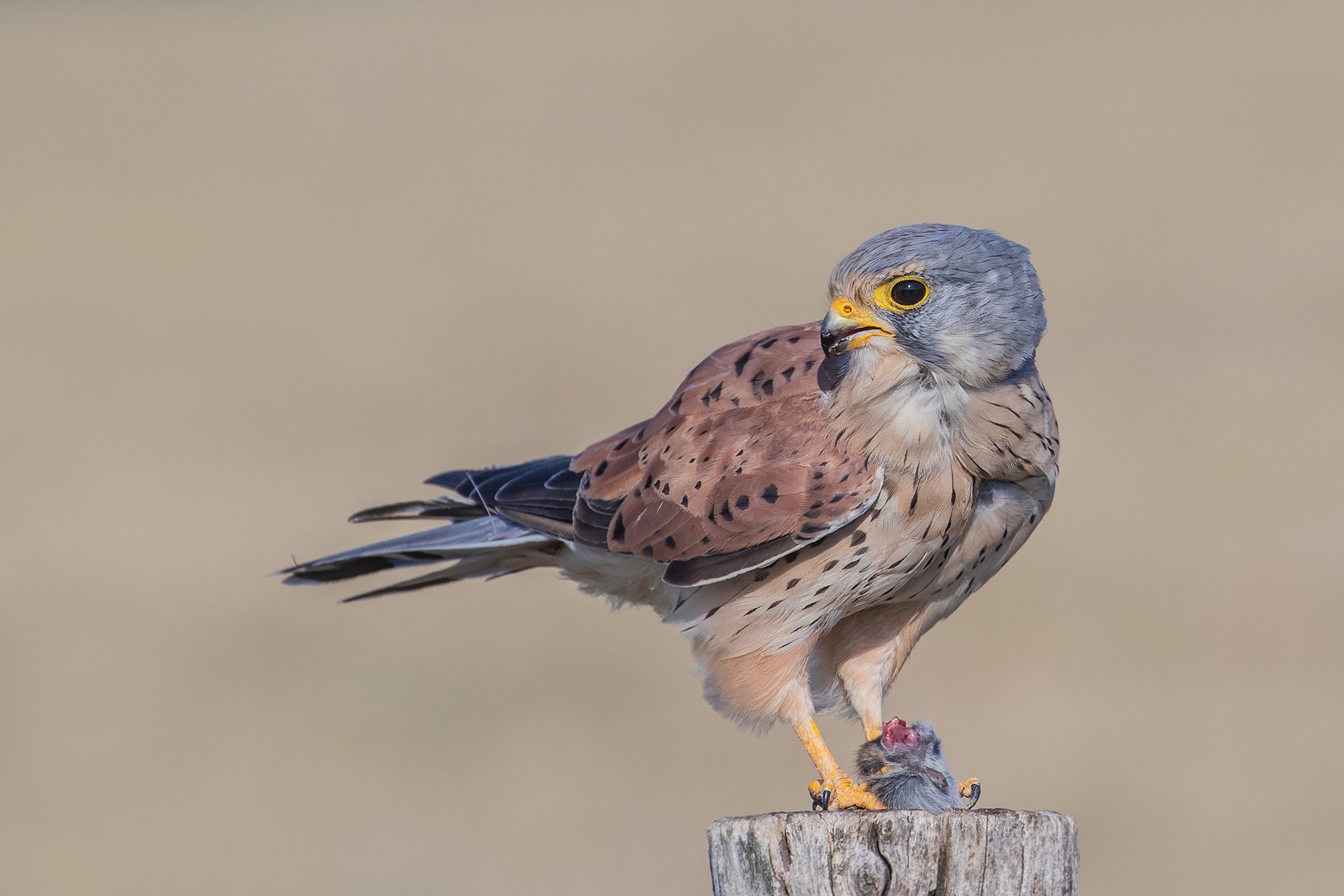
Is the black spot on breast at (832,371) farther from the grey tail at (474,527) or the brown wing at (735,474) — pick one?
the grey tail at (474,527)

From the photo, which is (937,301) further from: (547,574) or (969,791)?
(547,574)

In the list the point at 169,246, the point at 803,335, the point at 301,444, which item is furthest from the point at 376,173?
the point at 803,335

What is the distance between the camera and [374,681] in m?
9.55

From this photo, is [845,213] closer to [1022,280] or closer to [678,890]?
[678,890]

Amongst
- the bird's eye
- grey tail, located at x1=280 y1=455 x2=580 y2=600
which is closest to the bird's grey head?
the bird's eye

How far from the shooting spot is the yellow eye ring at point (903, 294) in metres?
3.51

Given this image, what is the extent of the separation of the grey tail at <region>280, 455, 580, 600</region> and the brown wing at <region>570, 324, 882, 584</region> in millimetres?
174

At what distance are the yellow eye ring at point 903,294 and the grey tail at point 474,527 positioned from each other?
4.39ft

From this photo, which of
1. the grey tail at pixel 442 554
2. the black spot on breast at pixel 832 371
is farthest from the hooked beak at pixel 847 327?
the grey tail at pixel 442 554

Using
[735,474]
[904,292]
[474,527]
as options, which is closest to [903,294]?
[904,292]

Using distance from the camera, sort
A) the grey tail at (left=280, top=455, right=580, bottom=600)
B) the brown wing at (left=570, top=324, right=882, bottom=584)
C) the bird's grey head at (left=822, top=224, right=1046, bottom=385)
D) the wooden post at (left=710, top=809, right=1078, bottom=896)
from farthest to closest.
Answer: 1. the grey tail at (left=280, top=455, right=580, bottom=600)
2. the brown wing at (left=570, top=324, right=882, bottom=584)
3. the bird's grey head at (left=822, top=224, right=1046, bottom=385)
4. the wooden post at (left=710, top=809, right=1078, bottom=896)

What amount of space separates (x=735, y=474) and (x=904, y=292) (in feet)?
2.38

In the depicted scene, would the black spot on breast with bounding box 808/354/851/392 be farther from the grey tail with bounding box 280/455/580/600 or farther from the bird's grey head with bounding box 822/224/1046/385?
the grey tail with bounding box 280/455/580/600

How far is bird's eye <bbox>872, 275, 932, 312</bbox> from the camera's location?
3.51 m
